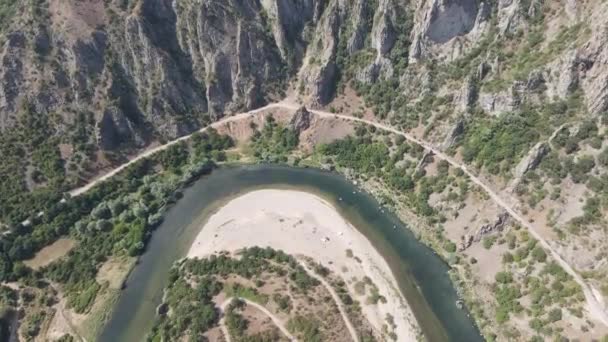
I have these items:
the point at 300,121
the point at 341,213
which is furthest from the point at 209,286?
the point at 300,121

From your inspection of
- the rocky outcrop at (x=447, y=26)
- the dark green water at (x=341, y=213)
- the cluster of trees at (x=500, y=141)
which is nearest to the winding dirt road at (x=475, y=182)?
the cluster of trees at (x=500, y=141)

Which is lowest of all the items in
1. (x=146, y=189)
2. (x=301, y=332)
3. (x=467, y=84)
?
(x=301, y=332)

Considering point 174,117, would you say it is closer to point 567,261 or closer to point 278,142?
point 278,142

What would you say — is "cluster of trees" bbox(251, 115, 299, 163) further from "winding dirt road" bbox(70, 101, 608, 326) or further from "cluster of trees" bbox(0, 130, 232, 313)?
"cluster of trees" bbox(0, 130, 232, 313)

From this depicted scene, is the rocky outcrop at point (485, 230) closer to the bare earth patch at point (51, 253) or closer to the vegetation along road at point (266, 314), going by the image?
the vegetation along road at point (266, 314)

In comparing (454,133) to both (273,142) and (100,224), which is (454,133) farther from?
(100,224)

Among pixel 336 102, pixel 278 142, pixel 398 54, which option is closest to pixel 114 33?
pixel 278 142

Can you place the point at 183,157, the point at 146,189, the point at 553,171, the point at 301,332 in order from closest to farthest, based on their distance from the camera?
the point at 301,332, the point at 553,171, the point at 146,189, the point at 183,157
